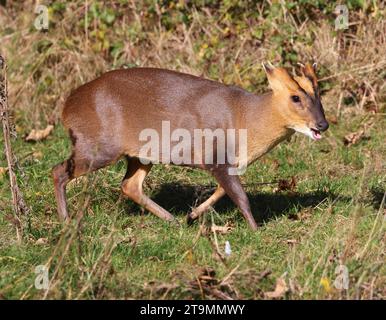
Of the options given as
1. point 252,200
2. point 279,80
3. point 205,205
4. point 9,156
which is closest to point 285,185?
point 252,200

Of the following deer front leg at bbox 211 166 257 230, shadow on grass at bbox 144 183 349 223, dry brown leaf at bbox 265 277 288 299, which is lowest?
shadow on grass at bbox 144 183 349 223

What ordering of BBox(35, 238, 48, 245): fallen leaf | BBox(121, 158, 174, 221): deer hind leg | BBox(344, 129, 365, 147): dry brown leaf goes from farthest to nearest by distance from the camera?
BBox(344, 129, 365, 147): dry brown leaf < BBox(121, 158, 174, 221): deer hind leg < BBox(35, 238, 48, 245): fallen leaf

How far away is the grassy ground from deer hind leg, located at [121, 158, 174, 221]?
132 millimetres

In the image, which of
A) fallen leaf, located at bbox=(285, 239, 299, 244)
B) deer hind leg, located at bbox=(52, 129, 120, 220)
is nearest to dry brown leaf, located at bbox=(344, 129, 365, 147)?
fallen leaf, located at bbox=(285, 239, 299, 244)

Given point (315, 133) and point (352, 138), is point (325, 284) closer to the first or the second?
point (315, 133)

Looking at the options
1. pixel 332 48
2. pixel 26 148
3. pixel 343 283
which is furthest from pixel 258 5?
pixel 343 283

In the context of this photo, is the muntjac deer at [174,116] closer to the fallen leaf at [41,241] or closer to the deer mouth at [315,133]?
the deer mouth at [315,133]

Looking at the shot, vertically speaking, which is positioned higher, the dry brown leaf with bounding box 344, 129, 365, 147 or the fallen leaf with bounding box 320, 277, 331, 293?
the fallen leaf with bounding box 320, 277, 331, 293

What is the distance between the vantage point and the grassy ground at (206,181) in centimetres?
454

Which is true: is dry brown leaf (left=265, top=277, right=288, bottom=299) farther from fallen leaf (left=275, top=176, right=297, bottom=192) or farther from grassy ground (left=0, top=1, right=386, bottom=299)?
fallen leaf (left=275, top=176, right=297, bottom=192)

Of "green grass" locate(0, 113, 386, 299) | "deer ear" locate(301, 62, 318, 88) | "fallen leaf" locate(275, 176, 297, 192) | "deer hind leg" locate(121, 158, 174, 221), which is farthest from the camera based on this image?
"fallen leaf" locate(275, 176, 297, 192)

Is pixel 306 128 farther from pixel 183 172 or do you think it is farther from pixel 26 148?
pixel 26 148

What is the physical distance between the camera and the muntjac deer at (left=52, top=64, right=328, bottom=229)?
604 cm

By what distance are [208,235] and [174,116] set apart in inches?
40.6
